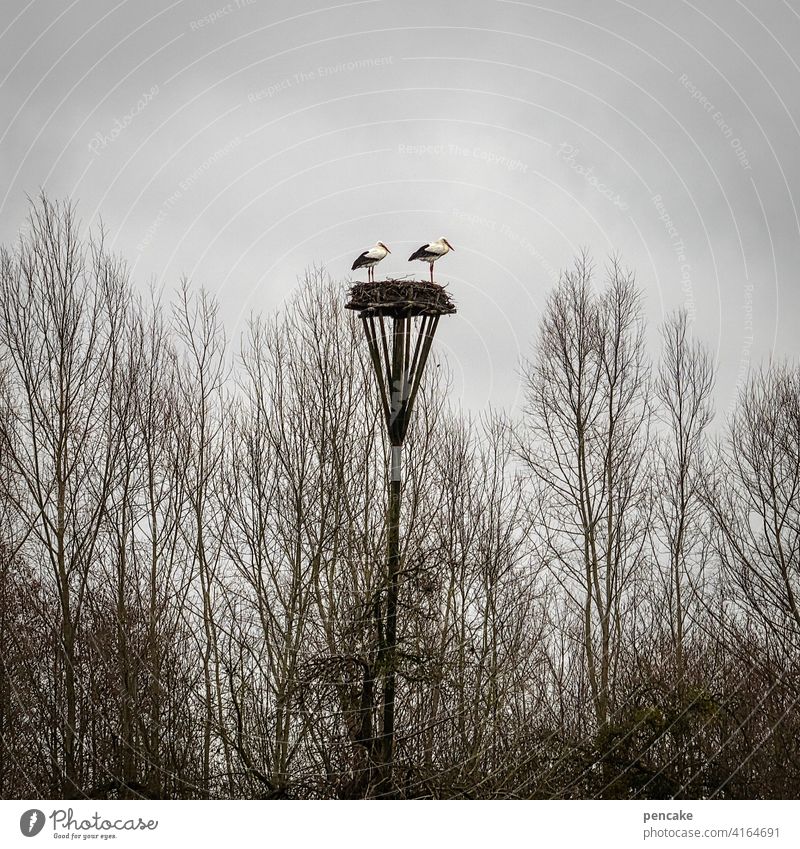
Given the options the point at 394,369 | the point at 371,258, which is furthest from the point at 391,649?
the point at 371,258

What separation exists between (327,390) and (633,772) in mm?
5900

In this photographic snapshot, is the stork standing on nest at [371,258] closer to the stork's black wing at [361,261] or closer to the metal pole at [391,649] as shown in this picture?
the stork's black wing at [361,261]

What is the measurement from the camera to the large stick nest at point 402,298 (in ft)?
27.5

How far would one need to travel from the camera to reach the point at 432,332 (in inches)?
339

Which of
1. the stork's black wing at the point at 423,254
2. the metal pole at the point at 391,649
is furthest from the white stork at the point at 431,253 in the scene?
the metal pole at the point at 391,649

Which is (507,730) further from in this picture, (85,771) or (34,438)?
(34,438)
